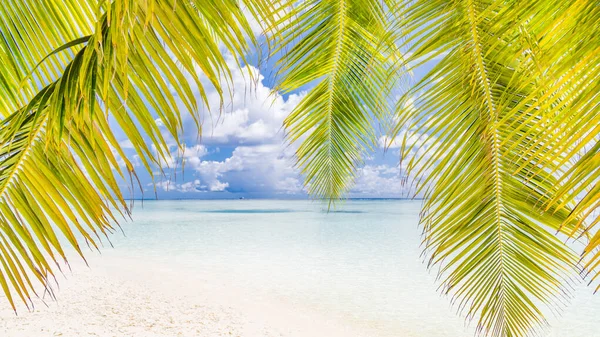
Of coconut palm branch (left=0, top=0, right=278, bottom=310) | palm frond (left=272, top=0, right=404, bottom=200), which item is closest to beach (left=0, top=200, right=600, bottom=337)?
palm frond (left=272, top=0, right=404, bottom=200)

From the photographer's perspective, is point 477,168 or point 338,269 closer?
point 477,168

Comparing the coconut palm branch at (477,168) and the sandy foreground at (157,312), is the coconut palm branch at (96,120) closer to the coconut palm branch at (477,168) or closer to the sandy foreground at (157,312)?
the coconut palm branch at (477,168)

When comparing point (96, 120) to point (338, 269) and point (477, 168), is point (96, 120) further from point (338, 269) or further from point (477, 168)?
point (338, 269)

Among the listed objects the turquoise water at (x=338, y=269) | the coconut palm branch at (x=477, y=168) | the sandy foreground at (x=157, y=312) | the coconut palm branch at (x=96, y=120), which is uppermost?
the coconut palm branch at (x=96, y=120)

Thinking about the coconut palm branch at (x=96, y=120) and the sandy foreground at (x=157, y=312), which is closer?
the coconut palm branch at (x=96, y=120)

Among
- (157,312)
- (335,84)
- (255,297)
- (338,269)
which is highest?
(335,84)

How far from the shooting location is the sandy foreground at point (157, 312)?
5.91 meters

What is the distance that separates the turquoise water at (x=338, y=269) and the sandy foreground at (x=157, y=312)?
84 cm

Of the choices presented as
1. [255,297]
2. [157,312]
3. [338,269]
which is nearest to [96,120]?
[157,312]

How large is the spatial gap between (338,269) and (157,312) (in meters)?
7.47

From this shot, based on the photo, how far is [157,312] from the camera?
23.6 ft

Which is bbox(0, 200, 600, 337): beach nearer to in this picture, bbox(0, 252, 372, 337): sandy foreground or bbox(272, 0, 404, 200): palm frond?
bbox(0, 252, 372, 337): sandy foreground

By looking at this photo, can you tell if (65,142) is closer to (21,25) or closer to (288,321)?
(21,25)

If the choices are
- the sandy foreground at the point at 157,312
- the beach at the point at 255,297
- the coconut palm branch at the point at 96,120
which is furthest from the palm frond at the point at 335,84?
the sandy foreground at the point at 157,312
